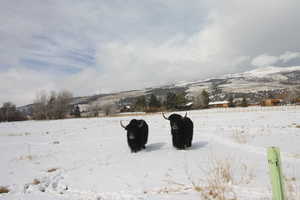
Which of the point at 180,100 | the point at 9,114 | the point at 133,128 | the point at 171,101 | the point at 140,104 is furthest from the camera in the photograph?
the point at 140,104

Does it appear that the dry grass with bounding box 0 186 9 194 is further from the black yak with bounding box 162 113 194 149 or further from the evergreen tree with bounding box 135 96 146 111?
the evergreen tree with bounding box 135 96 146 111

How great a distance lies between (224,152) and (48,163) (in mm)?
7681

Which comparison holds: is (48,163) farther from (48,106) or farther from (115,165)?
(48,106)

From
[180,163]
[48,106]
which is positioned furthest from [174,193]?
[48,106]

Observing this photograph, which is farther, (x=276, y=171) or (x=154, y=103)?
(x=154, y=103)

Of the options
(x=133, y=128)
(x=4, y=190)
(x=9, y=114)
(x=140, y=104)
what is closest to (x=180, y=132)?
(x=133, y=128)

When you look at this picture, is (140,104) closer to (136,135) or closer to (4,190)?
(136,135)

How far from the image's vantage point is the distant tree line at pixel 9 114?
236ft

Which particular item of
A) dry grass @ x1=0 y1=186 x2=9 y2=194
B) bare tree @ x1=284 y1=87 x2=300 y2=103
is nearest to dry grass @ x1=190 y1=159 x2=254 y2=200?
dry grass @ x1=0 y1=186 x2=9 y2=194

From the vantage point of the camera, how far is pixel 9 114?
74.3 meters

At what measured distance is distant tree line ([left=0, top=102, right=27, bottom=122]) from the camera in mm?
72000

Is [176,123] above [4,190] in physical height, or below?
above

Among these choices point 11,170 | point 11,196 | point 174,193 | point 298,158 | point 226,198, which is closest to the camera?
point 226,198

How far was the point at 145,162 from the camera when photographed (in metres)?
7.75
